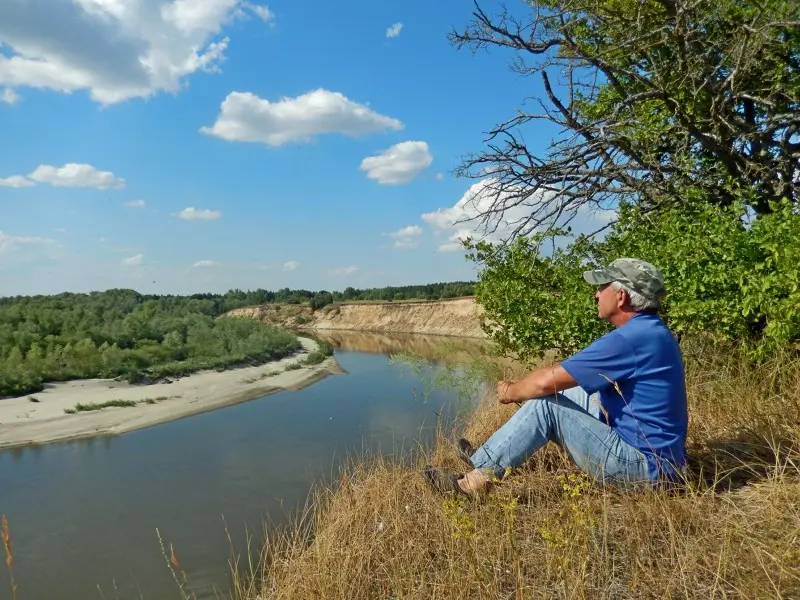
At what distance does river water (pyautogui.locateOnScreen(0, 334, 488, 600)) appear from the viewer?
17.3 feet

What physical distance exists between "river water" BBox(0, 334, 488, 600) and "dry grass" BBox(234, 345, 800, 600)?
174 centimetres

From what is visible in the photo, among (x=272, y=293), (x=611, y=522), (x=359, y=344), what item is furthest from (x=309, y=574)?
(x=272, y=293)

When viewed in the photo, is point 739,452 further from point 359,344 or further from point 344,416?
point 359,344

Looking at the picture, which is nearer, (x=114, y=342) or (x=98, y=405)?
(x=98, y=405)

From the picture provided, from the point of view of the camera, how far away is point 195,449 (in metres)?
9.76

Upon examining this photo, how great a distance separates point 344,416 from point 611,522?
1014 cm

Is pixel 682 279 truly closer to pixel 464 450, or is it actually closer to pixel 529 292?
pixel 529 292

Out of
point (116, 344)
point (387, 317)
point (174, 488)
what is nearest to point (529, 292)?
point (174, 488)

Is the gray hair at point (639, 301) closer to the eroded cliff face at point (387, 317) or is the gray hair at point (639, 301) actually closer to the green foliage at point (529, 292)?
the green foliage at point (529, 292)

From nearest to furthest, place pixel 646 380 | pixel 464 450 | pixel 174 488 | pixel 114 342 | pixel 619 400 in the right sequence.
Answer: pixel 646 380, pixel 619 400, pixel 464 450, pixel 174 488, pixel 114 342

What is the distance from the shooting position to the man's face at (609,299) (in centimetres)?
276

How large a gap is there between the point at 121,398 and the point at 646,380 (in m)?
13.3

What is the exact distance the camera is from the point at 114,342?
18.8 meters

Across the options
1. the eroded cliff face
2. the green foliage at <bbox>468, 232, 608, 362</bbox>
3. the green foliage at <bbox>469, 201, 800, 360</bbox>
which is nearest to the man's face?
the green foliage at <bbox>469, 201, 800, 360</bbox>
